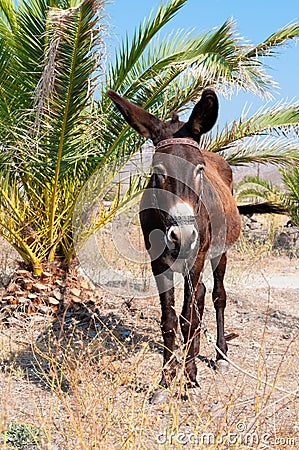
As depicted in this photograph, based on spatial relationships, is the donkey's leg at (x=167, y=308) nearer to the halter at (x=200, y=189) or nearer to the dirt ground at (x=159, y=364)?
the dirt ground at (x=159, y=364)

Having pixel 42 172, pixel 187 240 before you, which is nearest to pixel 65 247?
pixel 42 172

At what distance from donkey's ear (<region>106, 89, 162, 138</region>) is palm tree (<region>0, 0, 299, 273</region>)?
986mm

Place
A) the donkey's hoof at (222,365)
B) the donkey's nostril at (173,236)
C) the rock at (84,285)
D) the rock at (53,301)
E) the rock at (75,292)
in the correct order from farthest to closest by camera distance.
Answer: the rock at (84,285), the rock at (75,292), the rock at (53,301), the donkey's hoof at (222,365), the donkey's nostril at (173,236)

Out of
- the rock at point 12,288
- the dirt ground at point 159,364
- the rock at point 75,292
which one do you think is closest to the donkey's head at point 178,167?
the dirt ground at point 159,364

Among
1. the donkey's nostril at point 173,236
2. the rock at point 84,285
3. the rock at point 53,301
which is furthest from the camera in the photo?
the rock at point 84,285

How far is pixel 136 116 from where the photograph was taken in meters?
3.68

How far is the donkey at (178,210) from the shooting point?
3.31 meters

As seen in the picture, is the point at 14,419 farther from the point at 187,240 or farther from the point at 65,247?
the point at 65,247

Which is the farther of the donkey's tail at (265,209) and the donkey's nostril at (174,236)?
the donkey's tail at (265,209)

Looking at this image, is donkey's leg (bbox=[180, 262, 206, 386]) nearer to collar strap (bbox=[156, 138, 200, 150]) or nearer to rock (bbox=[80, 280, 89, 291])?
collar strap (bbox=[156, 138, 200, 150])


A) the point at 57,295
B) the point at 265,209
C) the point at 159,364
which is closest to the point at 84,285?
the point at 57,295

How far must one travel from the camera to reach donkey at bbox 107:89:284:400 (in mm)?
3309

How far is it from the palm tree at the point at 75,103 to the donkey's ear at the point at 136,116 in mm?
986

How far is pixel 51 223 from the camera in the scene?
230 inches
